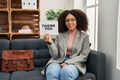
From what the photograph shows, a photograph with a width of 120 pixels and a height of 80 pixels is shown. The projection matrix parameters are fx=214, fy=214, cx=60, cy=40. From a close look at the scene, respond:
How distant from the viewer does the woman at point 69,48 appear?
2369 millimetres

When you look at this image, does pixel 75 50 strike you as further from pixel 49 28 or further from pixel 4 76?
pixel 4 76

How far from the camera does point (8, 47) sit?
2871 millimetres

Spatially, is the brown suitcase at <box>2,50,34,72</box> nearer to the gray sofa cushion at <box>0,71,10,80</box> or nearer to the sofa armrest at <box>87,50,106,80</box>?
the gray sofa cushion at <box>0,71,10,80</box>

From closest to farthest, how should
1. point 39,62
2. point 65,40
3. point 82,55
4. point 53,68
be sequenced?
point 53,68
point 82,55
point 65,40
point 39,62

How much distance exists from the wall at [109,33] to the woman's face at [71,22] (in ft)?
1.32

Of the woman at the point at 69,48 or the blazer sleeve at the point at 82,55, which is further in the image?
the blazer sleeve at the point at 82,55

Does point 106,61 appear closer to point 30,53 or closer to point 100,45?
point 100,45

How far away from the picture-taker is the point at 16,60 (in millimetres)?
2746

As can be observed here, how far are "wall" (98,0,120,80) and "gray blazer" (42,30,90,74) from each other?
28 cm

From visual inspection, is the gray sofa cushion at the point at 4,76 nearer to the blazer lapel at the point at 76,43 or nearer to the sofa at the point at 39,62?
the sofa at the point at 39,62

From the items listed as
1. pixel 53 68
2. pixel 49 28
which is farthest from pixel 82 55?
pixel 49 28

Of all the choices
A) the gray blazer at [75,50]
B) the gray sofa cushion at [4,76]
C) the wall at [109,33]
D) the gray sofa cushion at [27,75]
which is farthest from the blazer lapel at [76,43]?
the gray sofa cushion at [4,76]

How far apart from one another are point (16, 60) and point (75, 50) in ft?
2.53

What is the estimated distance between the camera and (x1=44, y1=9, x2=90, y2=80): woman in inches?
93.3
